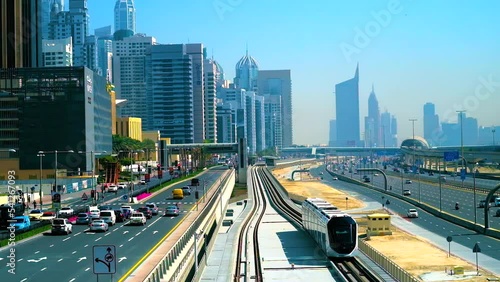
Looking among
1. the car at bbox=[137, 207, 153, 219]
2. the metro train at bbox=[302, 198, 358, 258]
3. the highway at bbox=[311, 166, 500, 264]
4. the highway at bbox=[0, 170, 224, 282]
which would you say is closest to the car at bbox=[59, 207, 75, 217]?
the highway at bbox=[0, 170, 224, 282]

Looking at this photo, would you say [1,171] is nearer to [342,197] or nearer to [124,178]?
[124,178]

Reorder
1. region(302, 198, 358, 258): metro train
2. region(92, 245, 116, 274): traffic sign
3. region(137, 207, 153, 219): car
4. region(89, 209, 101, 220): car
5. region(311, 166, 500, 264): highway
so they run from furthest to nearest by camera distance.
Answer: region(137, 207, 153, 219): car → region(311, 166, 500, 264): highway → region(89, 209, 101, 220): car → region(302, 198, 358, 258): metro train → region(92, 245, 116, 274): traffic sign

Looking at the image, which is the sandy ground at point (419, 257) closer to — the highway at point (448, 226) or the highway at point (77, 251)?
the highway at point (448, 226)

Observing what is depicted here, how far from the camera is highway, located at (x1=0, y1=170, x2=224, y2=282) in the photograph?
29.2 m

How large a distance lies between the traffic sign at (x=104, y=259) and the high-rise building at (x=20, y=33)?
360ft

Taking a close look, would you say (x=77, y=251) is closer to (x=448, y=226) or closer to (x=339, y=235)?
(x=339, y=235)

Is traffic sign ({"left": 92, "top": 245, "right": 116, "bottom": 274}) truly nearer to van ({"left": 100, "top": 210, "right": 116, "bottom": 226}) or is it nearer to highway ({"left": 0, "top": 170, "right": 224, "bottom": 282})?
highway ({"left": 0, "top": 170, "right": 224, "bottom": 282})

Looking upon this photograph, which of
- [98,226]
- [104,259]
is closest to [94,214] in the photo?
[98,226]

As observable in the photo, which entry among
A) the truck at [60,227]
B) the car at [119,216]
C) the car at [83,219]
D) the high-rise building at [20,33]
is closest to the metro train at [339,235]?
the truck at [60,227]

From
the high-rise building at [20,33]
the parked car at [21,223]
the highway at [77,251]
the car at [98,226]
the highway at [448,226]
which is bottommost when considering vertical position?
the highway at [448,226]

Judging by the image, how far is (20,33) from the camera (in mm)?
125250

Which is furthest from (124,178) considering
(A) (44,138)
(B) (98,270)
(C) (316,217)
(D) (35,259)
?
(B) (98,270)

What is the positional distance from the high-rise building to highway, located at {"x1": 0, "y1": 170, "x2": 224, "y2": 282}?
77.8m

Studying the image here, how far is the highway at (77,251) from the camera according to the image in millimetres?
29188
